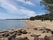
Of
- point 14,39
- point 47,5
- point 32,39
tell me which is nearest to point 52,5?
point 47,5

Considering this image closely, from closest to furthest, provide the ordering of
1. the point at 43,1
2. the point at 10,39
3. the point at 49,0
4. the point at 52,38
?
the point at 52,38, the point at 10,39, the point at 49,0, the point at 43,1

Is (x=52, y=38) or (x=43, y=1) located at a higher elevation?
(x=43, y=1)

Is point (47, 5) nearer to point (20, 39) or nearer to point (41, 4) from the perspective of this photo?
point (41, 4)

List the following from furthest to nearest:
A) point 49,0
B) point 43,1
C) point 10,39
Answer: point 43,1, point 49,0, point 10,39

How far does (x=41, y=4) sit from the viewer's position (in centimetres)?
2686

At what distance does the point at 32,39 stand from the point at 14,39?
73.0 inches

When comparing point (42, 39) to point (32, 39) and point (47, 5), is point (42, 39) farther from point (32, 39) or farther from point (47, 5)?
point (47, 5)

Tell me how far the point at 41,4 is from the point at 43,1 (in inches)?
33.0

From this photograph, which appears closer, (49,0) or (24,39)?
(24,39)

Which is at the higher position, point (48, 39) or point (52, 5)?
point (52, 5)

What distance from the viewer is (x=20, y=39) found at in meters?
13.8

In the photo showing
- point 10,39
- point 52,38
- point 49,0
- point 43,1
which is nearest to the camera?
point 52,38

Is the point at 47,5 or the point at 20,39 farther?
the point at 47,5

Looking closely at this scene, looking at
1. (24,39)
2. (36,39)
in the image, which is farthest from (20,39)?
(36,39)
